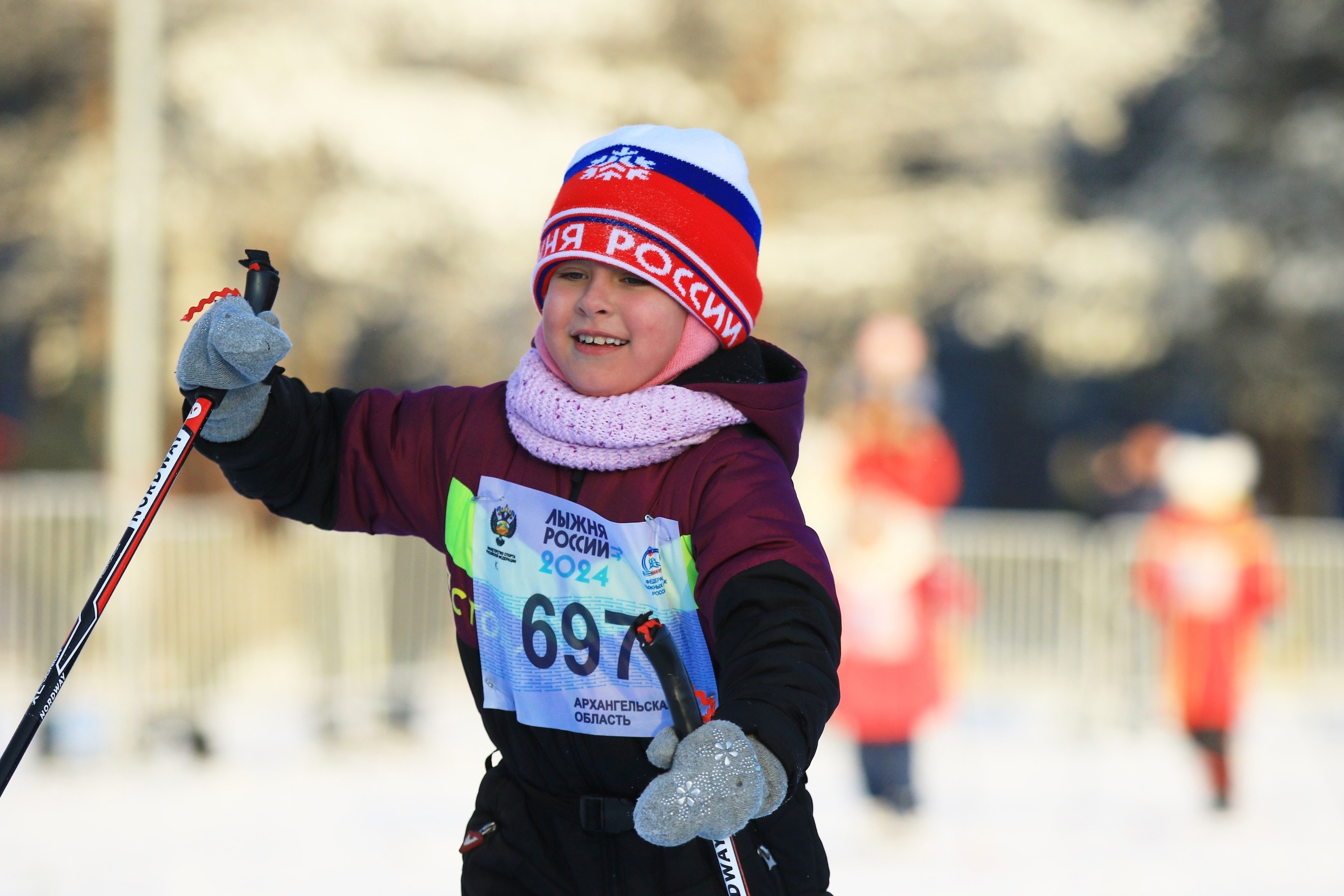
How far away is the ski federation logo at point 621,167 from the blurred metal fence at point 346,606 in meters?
→ 5.96

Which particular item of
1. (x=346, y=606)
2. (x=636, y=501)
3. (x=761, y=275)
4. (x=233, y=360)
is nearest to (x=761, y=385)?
(x=636, y=501)

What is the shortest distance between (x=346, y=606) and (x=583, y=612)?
6.95 m

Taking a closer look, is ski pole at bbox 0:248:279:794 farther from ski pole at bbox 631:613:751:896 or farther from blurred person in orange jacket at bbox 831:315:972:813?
blurred person in orange jacket at bbox 831:315:972:813

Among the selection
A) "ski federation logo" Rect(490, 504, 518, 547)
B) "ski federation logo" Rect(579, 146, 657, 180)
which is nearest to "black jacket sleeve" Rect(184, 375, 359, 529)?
"ski federation logo" Rect(490, 504, 518, 547)

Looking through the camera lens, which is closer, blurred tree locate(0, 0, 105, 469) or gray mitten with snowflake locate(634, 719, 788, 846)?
gray mitten with snowflake locate(634, 719, 788, 846)

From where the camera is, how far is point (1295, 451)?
15570 mm

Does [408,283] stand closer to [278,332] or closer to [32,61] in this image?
[32,61]

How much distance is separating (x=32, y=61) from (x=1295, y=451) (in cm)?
1270

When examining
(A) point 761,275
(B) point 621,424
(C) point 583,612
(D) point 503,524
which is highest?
(A) point 761,275

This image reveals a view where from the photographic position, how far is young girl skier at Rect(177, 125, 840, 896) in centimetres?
244

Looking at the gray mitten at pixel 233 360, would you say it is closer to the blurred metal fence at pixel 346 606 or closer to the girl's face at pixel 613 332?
the girl's face at pixel 613 332

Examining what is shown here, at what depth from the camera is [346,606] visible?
9.17 meters

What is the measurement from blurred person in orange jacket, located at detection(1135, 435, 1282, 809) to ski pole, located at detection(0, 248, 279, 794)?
5948mm

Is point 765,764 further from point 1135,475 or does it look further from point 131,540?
point 1135,475
